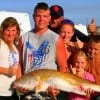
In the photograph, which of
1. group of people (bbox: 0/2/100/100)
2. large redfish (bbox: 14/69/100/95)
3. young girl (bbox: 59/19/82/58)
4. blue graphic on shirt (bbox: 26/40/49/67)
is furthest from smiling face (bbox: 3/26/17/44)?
young girl (bbox: 59/19/82/58)

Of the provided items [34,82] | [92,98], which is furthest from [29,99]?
[92,98]

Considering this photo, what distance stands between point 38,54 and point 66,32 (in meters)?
0.88

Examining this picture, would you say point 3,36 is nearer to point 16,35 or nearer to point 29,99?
point 16,35

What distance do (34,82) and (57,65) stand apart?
603mm

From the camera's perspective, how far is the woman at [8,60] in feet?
24.0

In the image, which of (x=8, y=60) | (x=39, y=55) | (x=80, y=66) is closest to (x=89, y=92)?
(x=80, y=66)

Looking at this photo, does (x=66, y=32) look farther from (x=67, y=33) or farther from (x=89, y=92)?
(x=89, y=92)

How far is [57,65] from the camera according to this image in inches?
295

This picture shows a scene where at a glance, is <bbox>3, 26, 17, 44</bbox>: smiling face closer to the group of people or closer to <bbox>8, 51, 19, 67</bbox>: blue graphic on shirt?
the group of people

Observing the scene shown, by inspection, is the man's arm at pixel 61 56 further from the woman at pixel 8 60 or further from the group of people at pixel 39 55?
the woman at pixel 8 60

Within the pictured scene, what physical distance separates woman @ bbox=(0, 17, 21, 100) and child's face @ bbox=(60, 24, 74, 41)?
2.79 feet

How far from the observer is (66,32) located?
8.01m

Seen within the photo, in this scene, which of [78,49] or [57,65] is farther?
[78,49]

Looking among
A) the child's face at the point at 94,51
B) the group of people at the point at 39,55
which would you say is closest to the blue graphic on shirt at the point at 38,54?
the group of people at the point at 39,55
